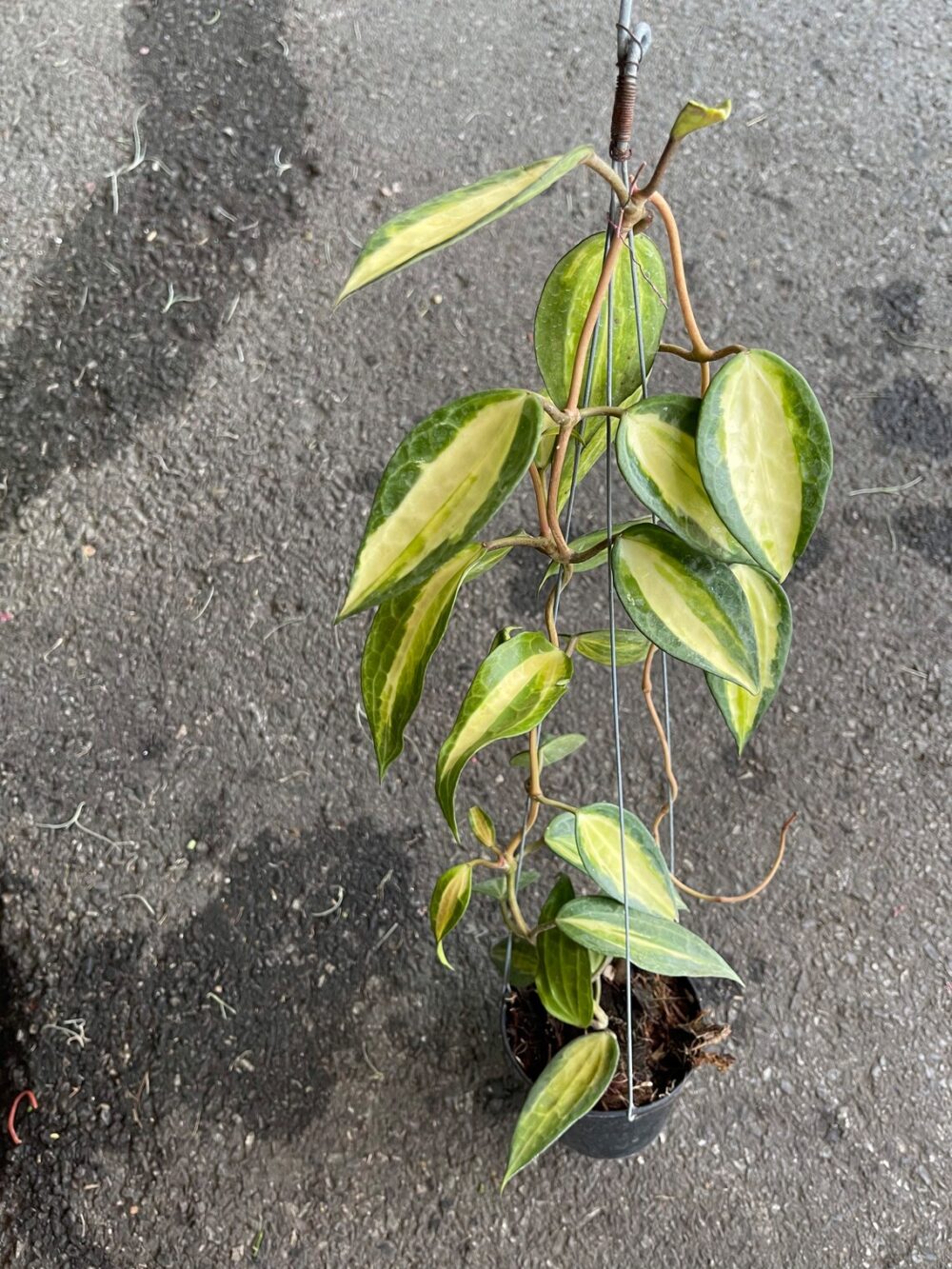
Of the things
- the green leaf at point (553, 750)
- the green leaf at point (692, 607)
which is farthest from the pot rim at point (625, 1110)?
the green leaf at point (692, 607)

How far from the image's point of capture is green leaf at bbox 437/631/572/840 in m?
0.64

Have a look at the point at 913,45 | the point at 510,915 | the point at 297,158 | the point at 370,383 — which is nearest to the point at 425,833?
the point at 510,915

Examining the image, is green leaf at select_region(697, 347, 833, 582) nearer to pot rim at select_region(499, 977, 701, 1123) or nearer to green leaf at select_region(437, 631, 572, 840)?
green leaf at select_region(437, 631, 572, 840)

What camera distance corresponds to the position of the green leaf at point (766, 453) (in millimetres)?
548

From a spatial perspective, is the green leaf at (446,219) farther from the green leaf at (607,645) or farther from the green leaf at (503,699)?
the green leaf at (607,645)

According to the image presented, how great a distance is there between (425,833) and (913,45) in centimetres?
172

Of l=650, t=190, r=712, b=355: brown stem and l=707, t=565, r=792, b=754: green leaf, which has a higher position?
l=650, t=190, r=712, b=355: brown stem

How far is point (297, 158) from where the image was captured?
178 cm

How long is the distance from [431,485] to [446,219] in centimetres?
14

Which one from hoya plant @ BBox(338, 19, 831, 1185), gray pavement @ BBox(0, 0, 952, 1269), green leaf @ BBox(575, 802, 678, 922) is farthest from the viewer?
gray pavement @ BBox(0, 0, 952, 1269)

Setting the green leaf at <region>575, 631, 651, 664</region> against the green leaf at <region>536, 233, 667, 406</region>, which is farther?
the green leaf at <region>575, 631, 651, 664</region>

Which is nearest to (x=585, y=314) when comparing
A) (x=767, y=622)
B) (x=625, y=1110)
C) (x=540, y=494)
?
(x=540, y=494)

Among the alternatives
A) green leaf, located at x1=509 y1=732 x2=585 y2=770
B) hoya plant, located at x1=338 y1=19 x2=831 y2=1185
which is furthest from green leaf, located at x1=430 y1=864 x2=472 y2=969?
green leaf, located at x1=509 y1=732 x2=585 y2=770

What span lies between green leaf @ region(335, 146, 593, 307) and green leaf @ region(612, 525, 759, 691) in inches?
9.1
